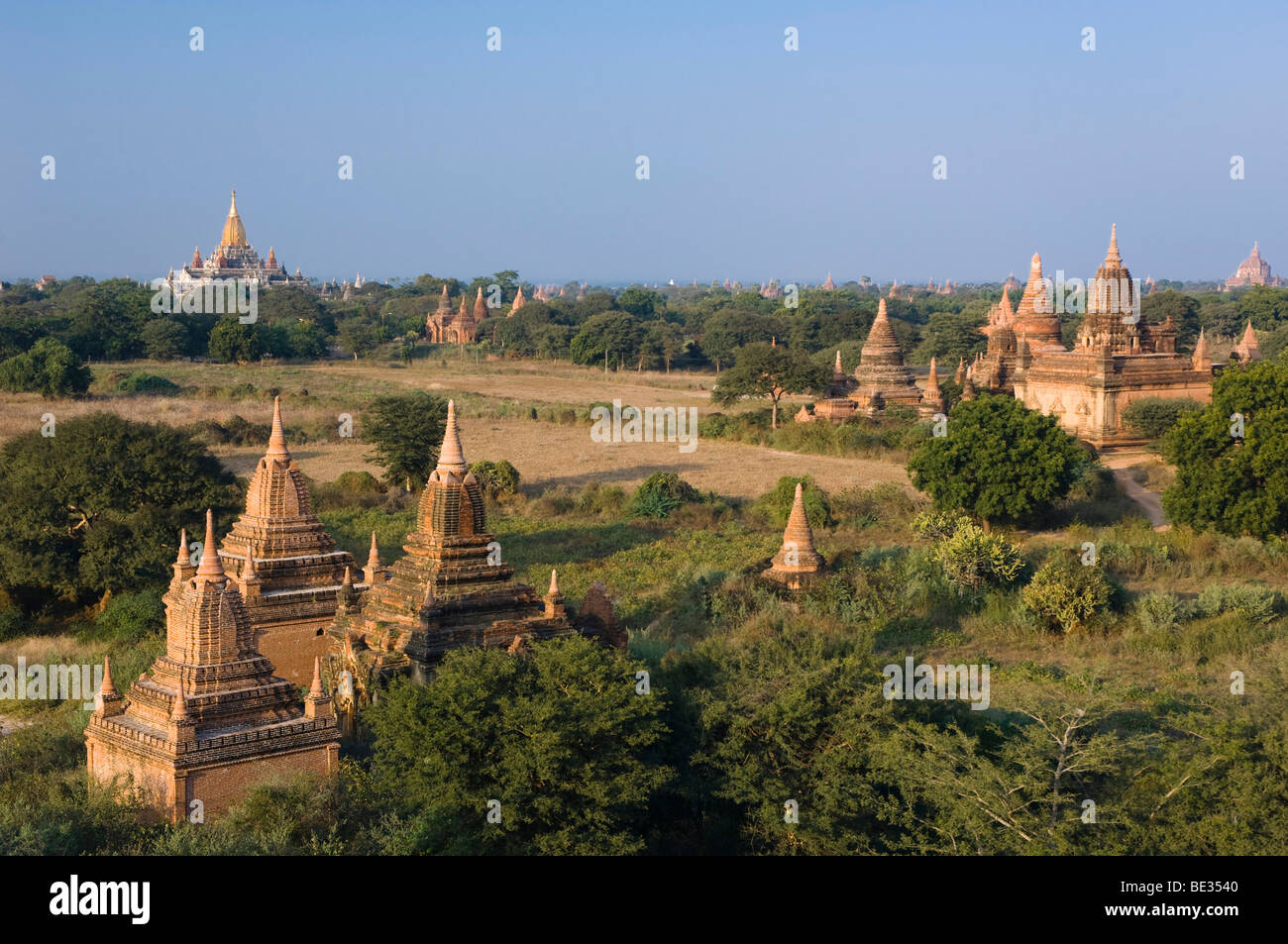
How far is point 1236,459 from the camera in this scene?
32219 millimetres

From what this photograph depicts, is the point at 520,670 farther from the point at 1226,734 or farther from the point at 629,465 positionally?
the point at 629,465

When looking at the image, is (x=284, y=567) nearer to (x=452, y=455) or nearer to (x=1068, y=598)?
(x=452, y=455)

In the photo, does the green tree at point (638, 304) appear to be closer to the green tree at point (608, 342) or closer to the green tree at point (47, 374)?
the green tree at point (608, 342)

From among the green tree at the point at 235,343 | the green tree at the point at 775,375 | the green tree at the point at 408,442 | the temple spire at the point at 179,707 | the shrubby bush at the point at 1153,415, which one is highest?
the green tree at the point at 235,343

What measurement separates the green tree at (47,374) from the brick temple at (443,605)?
43.3m

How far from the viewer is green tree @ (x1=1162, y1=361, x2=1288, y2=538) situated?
1237 inches

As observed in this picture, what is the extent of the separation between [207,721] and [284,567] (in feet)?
20.0

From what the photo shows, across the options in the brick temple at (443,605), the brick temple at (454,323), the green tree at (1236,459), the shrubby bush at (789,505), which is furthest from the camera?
the brick temple at (454,323)

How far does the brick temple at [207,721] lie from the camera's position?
48.3ft

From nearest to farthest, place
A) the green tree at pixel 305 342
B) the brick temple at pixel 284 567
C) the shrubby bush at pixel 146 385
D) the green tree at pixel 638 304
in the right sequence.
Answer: the brick temple at pixel 284 567, the shrubby bush at pixel 146 385, the green tree at pixel 305 342, the green tree at pixel 638 304

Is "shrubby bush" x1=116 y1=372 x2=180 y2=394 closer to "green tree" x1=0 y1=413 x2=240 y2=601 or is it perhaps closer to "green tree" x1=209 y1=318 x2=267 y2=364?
"green tree" x1=209 y1=318 x2=267 y2=364

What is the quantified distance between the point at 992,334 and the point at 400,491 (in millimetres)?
27489

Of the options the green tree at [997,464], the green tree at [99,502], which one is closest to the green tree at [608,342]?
the green tree at [997,464]
